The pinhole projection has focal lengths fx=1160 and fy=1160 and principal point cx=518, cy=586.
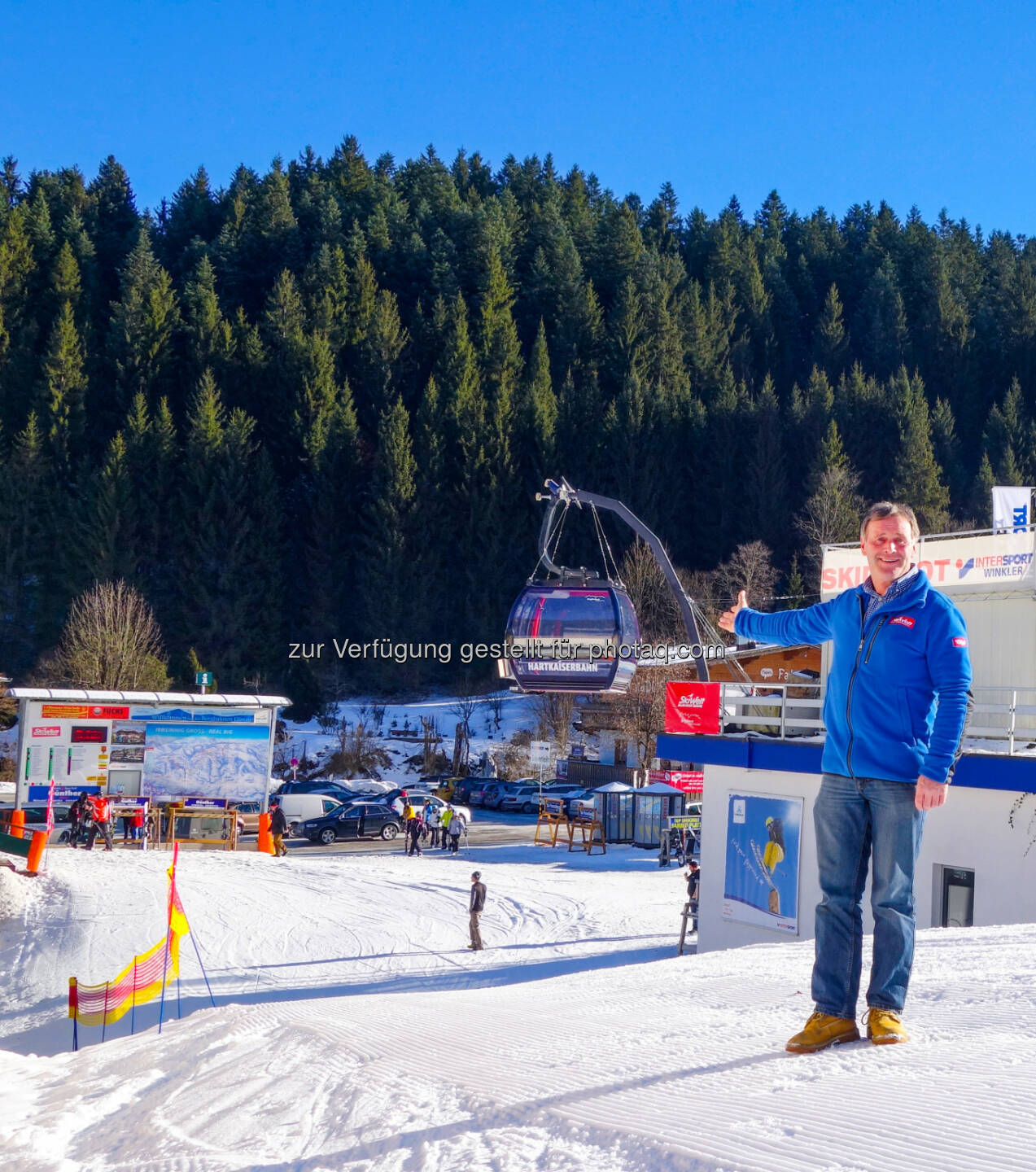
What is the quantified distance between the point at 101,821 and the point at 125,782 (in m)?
2.35

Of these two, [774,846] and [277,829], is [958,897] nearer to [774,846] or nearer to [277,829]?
[774,846]

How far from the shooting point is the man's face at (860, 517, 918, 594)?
427 centimetres

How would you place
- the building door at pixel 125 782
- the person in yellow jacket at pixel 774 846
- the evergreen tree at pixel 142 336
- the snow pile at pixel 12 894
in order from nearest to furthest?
the person in yellow jacket at pixel 774 846 → the snow pile at pixel 12 894 → the building door at pixel 125 782 → the evergreen tree at pixel 142 336

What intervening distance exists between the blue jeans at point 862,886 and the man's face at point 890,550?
0.75m

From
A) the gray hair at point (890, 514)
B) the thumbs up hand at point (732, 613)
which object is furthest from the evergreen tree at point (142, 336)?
the gray hair at point (890, 514)

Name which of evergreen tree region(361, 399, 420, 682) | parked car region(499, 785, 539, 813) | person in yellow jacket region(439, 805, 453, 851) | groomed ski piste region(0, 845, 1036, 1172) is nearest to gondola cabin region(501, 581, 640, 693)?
person in yellow jacket region(439, 805, 453, 851)

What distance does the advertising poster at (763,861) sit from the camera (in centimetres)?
1521

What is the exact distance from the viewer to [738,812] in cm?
1641

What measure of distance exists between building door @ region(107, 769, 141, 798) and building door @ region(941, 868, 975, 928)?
70.3ft

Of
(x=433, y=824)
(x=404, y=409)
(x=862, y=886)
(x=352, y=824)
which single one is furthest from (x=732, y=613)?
(x=404, y=409)

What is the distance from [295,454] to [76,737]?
168ft

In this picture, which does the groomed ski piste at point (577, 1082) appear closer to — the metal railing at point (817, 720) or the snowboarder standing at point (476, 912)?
the metal railing at point (817, 720)

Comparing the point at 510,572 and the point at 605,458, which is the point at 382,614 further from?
the point at 605,458

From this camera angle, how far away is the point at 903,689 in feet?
13.5
